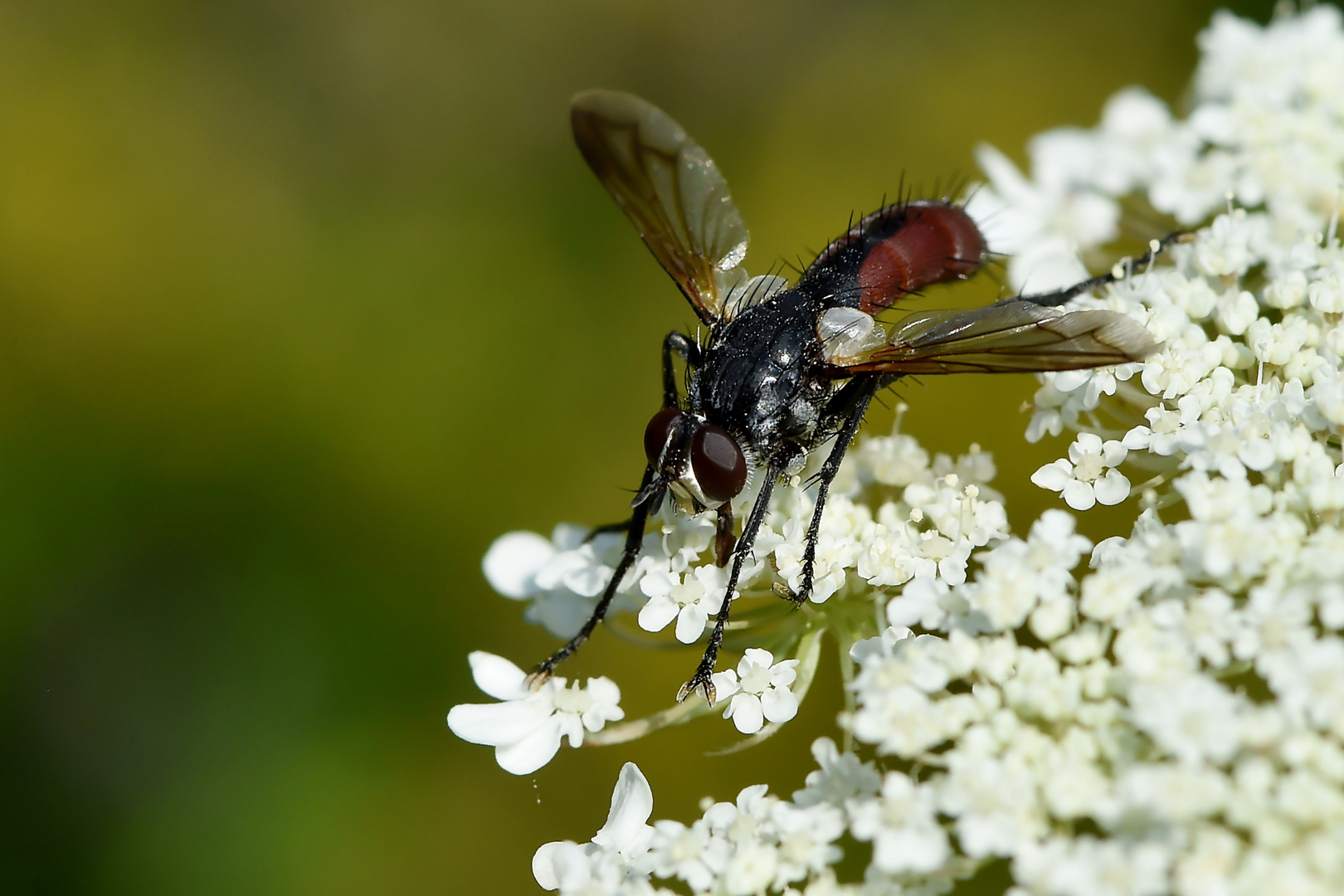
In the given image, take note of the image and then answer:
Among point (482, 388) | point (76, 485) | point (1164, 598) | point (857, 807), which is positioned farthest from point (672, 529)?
point (76, 485)

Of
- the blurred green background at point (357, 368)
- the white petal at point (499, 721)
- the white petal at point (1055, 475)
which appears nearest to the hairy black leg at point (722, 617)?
the white petal at point (499, 721)

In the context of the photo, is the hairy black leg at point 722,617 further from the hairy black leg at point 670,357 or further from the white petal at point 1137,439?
the white petal at point 1137,439

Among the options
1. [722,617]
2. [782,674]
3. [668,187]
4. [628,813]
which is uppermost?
[668,187]

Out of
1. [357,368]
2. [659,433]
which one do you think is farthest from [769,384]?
[357,368]

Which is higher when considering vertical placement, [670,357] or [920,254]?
[920,254]

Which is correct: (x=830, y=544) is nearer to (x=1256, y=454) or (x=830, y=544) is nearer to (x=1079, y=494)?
(x=1079, y=494)

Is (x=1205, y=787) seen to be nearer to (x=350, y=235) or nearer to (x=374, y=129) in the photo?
(x=350, y=235)
